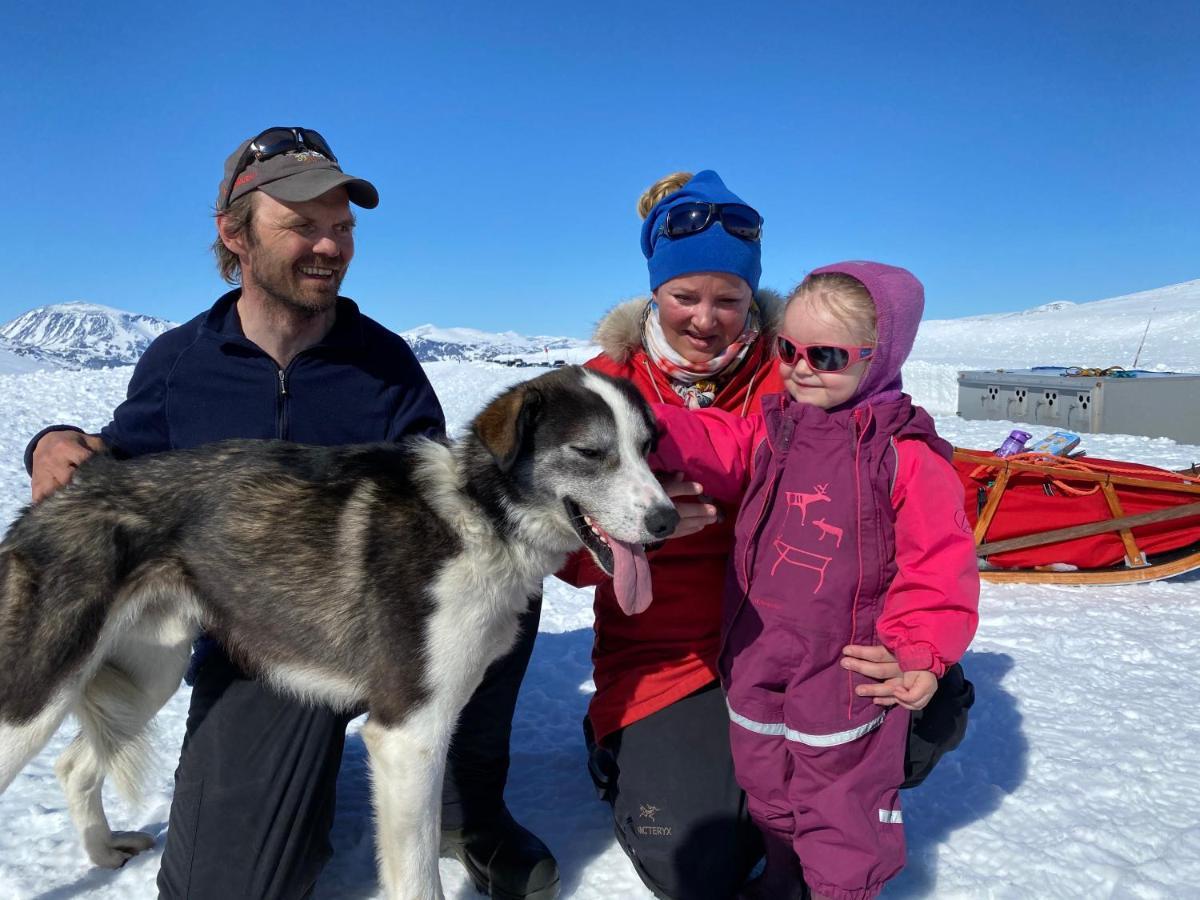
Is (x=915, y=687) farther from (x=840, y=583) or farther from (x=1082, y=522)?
(x=1082, y=522)

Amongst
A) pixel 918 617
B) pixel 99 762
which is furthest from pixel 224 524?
pixel 918 617

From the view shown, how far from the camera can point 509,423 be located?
243 centimetres

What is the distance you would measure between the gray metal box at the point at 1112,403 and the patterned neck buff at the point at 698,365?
1053cm

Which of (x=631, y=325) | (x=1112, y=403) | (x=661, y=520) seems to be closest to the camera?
(x=661, y=520)

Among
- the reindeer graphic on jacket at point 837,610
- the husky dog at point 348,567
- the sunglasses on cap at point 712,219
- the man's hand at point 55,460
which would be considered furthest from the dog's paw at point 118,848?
the sunglasses on cap at point 712,219

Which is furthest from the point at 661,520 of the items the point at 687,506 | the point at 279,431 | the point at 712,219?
the point at 279,431

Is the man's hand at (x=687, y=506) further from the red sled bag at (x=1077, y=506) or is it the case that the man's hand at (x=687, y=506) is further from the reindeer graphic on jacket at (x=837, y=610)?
the red sled bag at (x=1077, y=506)

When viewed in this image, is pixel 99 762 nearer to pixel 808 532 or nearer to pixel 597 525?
pixel 597 525

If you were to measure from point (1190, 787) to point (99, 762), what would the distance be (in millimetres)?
4165

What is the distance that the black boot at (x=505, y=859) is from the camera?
261 cm

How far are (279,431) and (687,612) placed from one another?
1.76 m

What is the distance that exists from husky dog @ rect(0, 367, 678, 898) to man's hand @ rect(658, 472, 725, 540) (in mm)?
216

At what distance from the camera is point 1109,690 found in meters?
4.09

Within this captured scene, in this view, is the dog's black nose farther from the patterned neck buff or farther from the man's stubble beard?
the man's stubble beard
